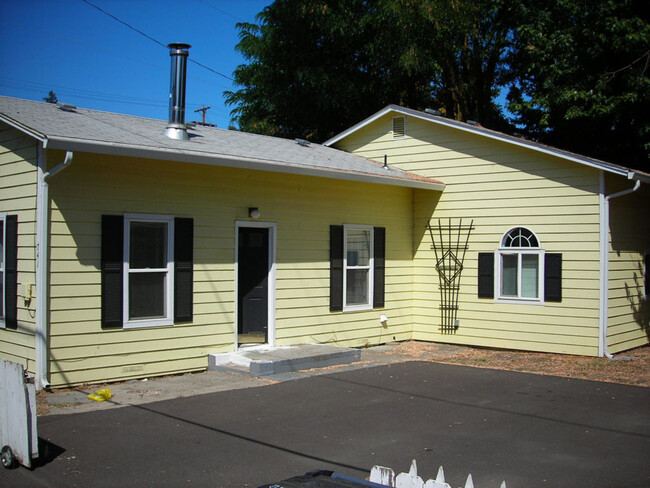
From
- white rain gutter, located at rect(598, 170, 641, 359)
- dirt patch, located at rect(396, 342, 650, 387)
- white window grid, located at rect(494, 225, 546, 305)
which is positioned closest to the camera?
dirt patch, located at rect(396, 342, 650, 387)

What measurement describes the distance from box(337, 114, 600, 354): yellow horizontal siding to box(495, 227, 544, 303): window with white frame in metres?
0.15

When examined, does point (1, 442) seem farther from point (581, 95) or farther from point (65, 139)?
point (581, 95)

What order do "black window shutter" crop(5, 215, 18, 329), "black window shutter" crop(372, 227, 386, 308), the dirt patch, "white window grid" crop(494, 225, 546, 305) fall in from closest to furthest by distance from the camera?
"black window shutter" crop(5, 215, 18, 329) → the dirt patch → "white window grid" crop(494, 225, 546, 305) → "black window shutter" crop(372, 227, 386, 308)

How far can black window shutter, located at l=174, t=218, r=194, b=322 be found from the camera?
9234 millimetres

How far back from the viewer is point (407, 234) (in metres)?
13.2

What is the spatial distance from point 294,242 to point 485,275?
3.92 meters

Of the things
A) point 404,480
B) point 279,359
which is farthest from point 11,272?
point 404,480

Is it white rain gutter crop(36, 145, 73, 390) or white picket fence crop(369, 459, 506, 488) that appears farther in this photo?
white rain gutter crop(36, 145, 73, 390)

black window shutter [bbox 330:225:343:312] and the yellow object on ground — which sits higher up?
black window shutter [bbox 330:225:343:312]

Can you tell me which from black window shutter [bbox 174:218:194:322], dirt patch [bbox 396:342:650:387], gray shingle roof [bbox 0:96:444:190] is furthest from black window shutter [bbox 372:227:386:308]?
black window shutter [bbox 174:218:194:322]

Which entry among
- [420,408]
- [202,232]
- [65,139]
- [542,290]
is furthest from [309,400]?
[542,290]

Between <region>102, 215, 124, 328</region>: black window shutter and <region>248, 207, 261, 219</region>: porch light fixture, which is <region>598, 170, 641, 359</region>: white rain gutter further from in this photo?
<region>102, 215, 124, 328</region>: black window shutter

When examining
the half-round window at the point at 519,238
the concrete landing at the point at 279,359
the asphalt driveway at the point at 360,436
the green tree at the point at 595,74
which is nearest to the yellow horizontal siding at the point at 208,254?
the concrete landing at the point at 279,359

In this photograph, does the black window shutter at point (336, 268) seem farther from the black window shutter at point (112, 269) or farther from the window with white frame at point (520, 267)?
the black window shutter at point (112, 269)
